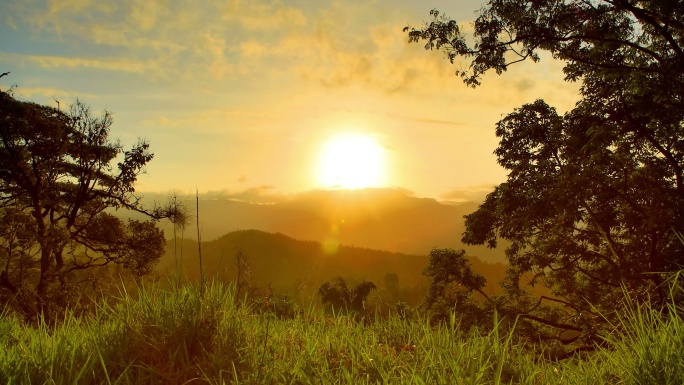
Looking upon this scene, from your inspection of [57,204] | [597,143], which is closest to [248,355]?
[597,143]

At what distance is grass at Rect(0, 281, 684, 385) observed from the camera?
371cm

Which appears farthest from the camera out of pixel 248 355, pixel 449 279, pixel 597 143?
pixel 449 279

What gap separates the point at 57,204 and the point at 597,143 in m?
22.6

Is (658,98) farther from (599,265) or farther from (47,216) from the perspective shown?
(47,216)

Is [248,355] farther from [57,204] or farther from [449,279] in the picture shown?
[57,204]

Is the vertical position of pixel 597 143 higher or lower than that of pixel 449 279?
higher

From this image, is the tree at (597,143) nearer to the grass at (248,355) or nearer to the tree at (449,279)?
the tree at (449,279)

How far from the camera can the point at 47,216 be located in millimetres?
22859

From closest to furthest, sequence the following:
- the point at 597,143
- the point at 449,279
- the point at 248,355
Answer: the point at 248,355 → the point at 597,143 → the point at 449,279

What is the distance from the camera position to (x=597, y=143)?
44.4 feet

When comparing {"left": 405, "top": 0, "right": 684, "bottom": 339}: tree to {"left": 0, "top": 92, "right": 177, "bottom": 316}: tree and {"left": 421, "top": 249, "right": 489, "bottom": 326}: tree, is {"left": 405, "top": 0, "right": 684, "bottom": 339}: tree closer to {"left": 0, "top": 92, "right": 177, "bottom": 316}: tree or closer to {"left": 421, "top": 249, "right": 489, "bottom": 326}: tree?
{"left": 421, "top": 249, "right": 489, "bottom": 326}: tree

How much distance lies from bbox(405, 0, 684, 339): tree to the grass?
10175 mm

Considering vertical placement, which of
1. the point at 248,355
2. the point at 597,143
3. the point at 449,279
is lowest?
the point at 449,279

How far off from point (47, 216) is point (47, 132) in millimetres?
4323
